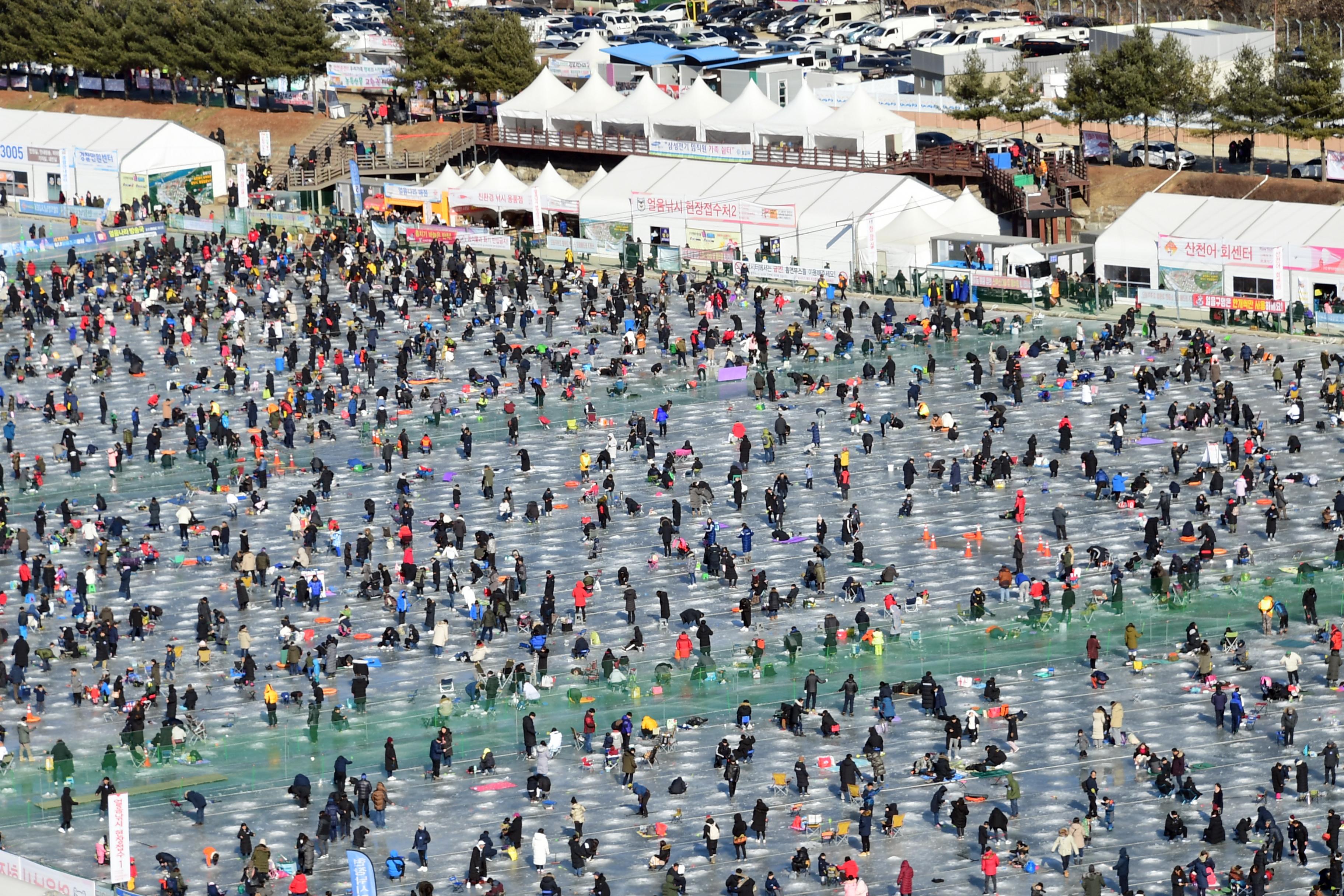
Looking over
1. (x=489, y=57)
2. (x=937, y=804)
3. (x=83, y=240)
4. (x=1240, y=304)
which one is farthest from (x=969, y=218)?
(x=937, y=804)

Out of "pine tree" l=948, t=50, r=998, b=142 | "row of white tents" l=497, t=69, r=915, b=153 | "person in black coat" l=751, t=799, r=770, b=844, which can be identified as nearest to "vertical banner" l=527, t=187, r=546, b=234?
"row of white tents" l=497, t=69, r=915, b=153

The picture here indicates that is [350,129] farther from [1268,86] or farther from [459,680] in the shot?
[459,680]

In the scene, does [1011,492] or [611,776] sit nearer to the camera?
[611,776]

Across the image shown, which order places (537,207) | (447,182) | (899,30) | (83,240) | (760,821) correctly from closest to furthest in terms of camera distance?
1. (760,821)
2. (537,207)
3. (83,240)
4. (447,182)
5. (899,30)

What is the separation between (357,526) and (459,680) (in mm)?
10089

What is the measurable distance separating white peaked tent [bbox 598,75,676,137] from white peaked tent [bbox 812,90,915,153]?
A: 7.40 meters

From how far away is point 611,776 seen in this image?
49.1 m

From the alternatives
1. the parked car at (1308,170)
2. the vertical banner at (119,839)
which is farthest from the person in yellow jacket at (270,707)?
the parked car at (1308,170)

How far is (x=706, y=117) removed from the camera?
9450cm

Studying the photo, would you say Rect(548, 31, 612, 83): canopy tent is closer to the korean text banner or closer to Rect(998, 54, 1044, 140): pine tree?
Rect(998, 54, 1044, 140): pine tree

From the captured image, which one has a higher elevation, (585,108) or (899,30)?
(899,30)

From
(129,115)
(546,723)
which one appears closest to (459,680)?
(546,723)

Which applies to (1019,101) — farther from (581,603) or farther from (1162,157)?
(581,603)

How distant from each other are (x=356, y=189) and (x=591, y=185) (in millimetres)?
8988
